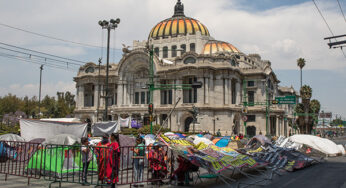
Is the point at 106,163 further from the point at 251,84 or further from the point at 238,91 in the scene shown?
the point at 251,84

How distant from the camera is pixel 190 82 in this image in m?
51.3

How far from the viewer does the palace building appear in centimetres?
4903

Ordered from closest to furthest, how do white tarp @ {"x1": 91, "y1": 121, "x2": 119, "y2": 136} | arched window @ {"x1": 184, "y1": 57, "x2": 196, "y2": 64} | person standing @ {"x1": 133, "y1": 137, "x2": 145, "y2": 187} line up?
person standing @ {"x1": 133, "y1": 137, "x2": 145, "y2": 187} → white tarp @ {"x1": 91, "y1": 121, "x2": 119, "y2": 136} → arched window @ {"x1": 184, "y1": 57, "x2": 196, "y2": 64}

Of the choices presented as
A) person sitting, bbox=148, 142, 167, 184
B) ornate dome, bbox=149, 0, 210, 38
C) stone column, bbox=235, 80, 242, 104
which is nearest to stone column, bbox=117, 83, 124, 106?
ornate dome, bbox=149, 0, 210, 38

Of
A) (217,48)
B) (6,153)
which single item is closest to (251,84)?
(217,48)

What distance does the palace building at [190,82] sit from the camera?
49031 millimetres

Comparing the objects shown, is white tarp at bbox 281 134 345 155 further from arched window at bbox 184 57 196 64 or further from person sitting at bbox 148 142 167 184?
arched window at bbox 184 57 196 64

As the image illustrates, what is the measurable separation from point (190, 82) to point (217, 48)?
11.3 m

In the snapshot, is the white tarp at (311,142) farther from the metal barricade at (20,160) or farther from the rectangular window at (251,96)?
the rectangular window at (251,96)

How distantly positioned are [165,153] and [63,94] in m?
96.7

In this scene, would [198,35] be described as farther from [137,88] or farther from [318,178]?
[318,178]

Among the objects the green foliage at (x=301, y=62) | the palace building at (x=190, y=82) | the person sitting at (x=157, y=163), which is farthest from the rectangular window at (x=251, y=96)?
the person sitting at (x=157, y=163)

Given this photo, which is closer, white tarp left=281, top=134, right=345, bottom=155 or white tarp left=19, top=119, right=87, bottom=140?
white tarp left=19, top=119, right=87, bottom=140

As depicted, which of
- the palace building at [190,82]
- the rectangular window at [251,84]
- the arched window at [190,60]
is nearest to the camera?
the palace building at [190,82]
